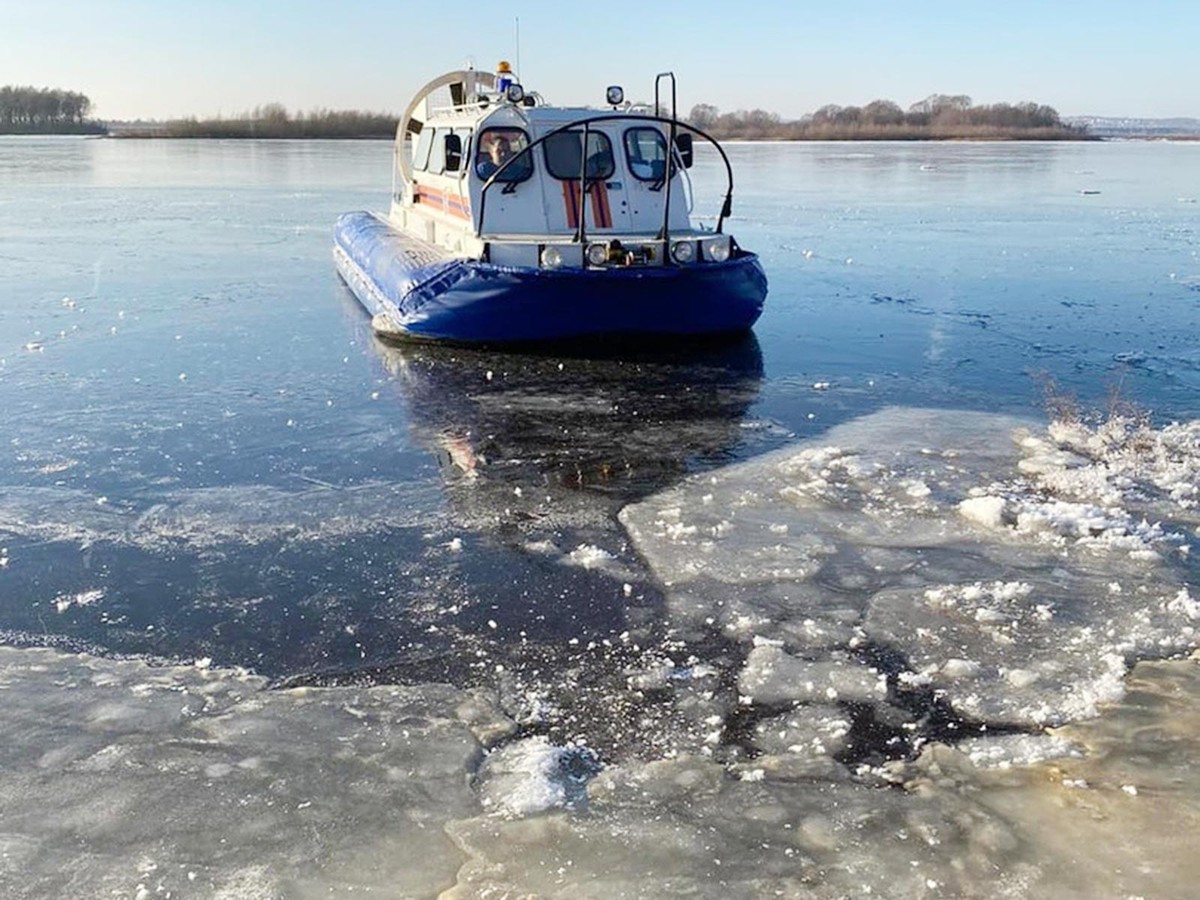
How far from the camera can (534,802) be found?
300cm

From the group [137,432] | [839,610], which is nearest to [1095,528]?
[839,610]

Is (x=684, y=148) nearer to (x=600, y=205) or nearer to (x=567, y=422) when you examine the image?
(x=600, y=205)

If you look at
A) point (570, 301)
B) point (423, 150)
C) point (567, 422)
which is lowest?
point (567, 422)

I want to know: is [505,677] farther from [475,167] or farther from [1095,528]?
[475,167]

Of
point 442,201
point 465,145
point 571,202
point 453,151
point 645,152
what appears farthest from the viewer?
point 442,201

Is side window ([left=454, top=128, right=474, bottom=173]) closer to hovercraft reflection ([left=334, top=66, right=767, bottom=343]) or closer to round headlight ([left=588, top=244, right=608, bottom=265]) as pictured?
hovercraft reflection ([left=334, top=66, right=767, bottom=343])

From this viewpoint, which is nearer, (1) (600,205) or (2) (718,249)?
(2) (718,249)

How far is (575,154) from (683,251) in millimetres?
1838

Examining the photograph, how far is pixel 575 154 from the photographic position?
9.75 meters

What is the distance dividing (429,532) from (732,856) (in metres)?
2.58

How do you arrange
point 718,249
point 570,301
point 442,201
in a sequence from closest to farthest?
point 570,301, point 718,249, point 442,201

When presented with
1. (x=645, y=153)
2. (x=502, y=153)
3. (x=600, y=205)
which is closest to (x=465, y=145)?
(x=502, y=153)

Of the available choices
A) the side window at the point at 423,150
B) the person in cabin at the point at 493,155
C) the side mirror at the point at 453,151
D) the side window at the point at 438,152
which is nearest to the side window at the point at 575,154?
the person in cabin at the point at 493,155

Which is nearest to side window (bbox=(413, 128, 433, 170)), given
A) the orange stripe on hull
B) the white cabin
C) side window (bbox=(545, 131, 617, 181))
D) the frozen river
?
the orange stripe on hull
